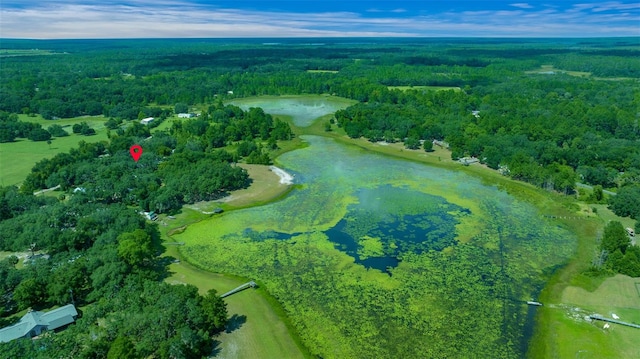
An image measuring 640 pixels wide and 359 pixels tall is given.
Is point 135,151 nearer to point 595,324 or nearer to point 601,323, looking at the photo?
point 595,324

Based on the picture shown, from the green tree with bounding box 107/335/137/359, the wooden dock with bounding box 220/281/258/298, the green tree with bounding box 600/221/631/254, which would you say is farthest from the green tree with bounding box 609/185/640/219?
the green tree with bounding box 107/335/137/359

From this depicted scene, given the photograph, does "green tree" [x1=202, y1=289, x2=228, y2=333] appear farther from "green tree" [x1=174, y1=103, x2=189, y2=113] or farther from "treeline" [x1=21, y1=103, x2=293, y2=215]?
"green tree" [x1=174, y1=103, x2=189, y2=113]

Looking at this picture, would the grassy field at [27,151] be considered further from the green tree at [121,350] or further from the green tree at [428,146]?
the green tree at [428,146]

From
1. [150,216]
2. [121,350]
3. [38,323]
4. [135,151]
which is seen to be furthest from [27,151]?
[121,350]

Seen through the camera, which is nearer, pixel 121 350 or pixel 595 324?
pixel 121 350

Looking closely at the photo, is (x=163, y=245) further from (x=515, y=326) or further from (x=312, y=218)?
(x=515, y=326)

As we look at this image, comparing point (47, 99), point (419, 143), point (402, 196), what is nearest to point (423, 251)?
point (402, 196)
